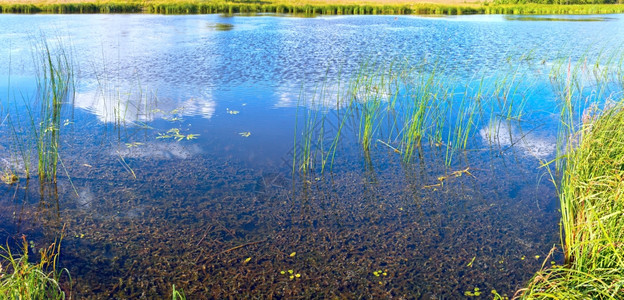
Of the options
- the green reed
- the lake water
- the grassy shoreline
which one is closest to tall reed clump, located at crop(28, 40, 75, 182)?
the lake water

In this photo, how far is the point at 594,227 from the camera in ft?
7.41

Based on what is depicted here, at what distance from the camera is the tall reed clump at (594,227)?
6.16 ft

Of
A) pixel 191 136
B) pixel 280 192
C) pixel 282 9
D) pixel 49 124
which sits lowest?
pixel 280 192

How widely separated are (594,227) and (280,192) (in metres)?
1.83

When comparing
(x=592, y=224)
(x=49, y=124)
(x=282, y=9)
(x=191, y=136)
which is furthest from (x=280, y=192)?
(x=282, y=9)

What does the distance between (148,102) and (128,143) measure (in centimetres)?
143

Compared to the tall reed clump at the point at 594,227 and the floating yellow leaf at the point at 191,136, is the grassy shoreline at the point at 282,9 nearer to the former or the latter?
the floating yellow leaf at the point at 191,136

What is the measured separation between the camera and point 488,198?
3.16 meters

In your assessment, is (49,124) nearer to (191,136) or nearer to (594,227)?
(191,136)

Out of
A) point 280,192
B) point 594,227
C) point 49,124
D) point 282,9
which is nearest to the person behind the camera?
point 594,227

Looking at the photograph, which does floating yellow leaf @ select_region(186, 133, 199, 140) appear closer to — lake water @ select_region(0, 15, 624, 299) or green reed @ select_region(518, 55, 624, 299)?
lake water @ select_region(0, 15, 624, 299)

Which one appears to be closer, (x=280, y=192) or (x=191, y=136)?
(x=280, y=192)

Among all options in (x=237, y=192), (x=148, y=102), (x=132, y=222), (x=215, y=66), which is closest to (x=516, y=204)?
(x=237, y=192)

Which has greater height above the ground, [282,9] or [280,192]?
[282,9]
